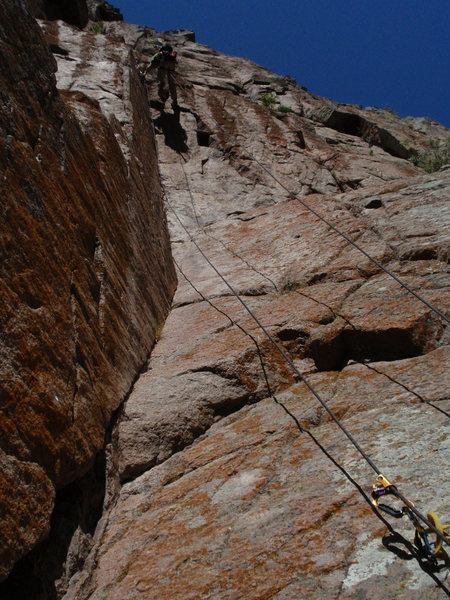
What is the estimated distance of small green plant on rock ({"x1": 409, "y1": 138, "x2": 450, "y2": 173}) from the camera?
13977 millimetres

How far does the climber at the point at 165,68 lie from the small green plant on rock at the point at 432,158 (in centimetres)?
814

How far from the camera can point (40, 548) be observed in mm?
3096

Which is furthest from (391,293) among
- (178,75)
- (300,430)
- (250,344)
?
(178,75)

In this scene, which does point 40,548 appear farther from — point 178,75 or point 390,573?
point 178,75

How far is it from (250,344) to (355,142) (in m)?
13.7

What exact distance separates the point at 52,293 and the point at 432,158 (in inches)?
581

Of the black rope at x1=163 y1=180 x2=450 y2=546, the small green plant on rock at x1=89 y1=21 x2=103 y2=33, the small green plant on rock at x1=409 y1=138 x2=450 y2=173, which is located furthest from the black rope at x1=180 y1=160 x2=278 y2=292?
the small green plant on rock at x1=89 y1=21 x2=103 y2=33

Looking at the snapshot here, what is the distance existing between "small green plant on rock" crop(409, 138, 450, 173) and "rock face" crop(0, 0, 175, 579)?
11.4 meters

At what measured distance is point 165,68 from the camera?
14.5m

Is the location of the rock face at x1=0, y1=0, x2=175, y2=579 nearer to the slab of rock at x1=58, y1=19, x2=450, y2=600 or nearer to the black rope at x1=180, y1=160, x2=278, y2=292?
the slab of rock at x1=58, y1=19, x2=450, y2=600

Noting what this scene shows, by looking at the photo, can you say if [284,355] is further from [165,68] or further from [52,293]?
[165,68]

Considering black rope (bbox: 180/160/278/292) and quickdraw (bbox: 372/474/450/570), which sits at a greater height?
black rope (bbox: 180/160/278/292)

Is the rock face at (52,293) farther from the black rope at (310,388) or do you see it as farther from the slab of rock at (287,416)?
the black rope at (310,388)

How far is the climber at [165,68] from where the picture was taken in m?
14.3
